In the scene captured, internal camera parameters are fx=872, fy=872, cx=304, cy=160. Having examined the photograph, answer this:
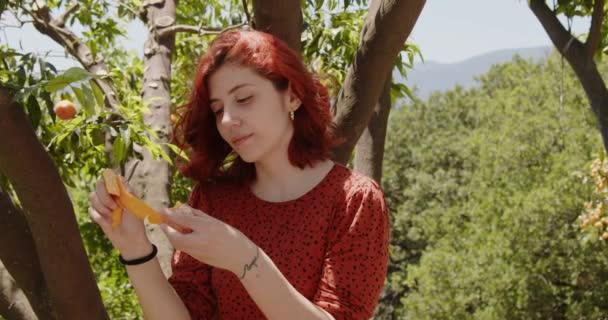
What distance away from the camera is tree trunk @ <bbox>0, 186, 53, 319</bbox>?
212cm

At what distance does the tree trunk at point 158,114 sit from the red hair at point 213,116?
38.2 inches

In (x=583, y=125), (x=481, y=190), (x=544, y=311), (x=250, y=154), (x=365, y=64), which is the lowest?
(x=544, y=311)

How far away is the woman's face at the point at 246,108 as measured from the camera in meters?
1.88

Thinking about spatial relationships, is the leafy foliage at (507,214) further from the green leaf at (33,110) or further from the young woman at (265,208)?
the green leaf at (33,110)

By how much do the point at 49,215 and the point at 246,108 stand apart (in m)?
0.48

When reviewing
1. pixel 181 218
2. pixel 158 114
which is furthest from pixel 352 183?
pixel 158 114

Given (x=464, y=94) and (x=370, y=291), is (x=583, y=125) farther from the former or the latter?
(x=370, y=291)

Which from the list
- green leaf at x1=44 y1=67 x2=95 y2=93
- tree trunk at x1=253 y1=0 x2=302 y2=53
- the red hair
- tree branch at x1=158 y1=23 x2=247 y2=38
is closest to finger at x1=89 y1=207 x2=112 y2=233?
green leaf at x1=44 y1=67 x2=95 y2=93

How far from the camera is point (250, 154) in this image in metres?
1.91

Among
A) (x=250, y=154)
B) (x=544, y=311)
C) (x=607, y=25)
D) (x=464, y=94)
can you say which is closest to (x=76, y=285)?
(x=250, y=154)

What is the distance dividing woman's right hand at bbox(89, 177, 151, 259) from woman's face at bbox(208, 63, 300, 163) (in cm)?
27

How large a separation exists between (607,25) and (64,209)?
274 centimetres

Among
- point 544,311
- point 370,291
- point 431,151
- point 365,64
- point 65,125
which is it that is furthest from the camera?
point 431,151

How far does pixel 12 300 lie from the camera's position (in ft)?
7.63
